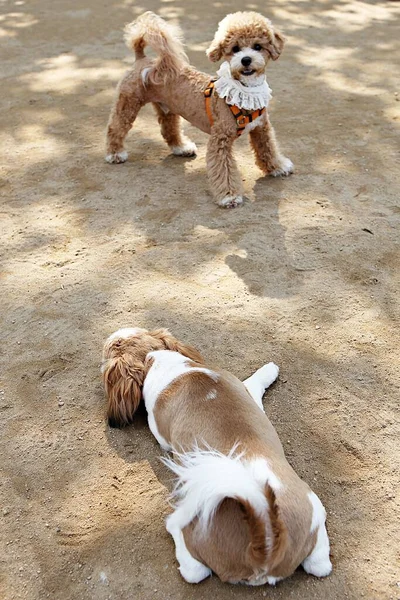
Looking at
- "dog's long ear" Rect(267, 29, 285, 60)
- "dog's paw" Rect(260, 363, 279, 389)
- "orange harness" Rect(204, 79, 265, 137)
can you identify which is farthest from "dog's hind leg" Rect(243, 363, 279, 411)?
"dog's long ear" Rect(267, 29, 285, 60)

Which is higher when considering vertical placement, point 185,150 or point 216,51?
point 216,51

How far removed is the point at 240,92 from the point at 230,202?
722 millimetres

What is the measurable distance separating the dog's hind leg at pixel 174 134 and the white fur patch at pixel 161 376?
2.70 meters

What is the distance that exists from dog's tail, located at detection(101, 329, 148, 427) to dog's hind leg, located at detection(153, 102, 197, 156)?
8.60 feet

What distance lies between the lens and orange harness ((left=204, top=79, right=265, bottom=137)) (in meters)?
4.02

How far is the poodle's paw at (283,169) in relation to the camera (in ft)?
14.5

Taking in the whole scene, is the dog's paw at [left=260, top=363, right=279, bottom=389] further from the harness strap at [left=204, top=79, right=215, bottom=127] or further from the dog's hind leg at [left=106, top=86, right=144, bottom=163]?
the dog's hind leg at [left=106, top=86, right=144, bottom=163]

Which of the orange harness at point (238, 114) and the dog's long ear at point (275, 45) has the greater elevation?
the dog's long ear at point (275, 45)

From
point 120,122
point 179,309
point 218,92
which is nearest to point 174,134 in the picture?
point 120,122

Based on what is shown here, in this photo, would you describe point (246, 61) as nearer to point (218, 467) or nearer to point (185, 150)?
point (185, 150)

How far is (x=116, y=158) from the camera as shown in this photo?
4754 mm

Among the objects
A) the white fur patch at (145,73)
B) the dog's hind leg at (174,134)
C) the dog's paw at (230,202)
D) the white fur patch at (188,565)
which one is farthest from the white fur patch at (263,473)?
the dog's hind leg at (174,134)

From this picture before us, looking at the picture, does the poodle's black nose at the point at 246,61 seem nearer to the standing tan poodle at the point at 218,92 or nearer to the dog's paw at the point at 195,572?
the standing tan poodle at the point at 218,92

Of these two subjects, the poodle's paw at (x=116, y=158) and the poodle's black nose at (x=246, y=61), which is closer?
the poodle's black nose at (x=246, y=61)
